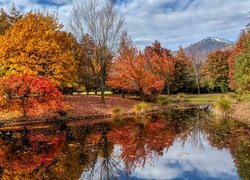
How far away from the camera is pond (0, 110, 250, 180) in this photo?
11.4 metres

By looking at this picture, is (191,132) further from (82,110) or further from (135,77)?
(135,77)

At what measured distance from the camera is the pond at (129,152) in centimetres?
1143

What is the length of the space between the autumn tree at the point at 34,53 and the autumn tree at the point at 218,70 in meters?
36.8

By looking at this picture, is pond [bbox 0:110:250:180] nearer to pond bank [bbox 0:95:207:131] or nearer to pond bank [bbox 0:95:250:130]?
pond bank [bbox 0:95:207:131]

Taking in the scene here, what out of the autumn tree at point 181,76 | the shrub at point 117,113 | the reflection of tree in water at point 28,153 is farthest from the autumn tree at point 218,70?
the reflection of tree in water at point 28,153

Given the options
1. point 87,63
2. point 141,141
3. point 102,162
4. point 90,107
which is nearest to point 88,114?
point 90,107

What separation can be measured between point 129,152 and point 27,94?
1323cm

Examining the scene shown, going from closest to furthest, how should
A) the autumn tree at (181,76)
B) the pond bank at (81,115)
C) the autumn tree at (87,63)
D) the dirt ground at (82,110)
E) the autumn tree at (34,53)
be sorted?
the pond bank at (81,115) < the dirt ground at (82,110) < the autumn tree at (34,53) < the autumn tree at (87,63) < the autumn tree at (181,76)

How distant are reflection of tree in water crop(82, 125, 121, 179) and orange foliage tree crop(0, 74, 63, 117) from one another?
29.5 ft

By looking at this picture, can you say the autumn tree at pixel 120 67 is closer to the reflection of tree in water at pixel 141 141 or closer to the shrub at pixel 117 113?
the shrub at pixel 117 113

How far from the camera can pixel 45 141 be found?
1786 centimetres

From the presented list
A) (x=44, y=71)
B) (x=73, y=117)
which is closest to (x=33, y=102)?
(x=73, y=117)

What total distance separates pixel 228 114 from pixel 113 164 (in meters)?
17.0

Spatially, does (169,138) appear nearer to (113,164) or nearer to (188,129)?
(188,129)
